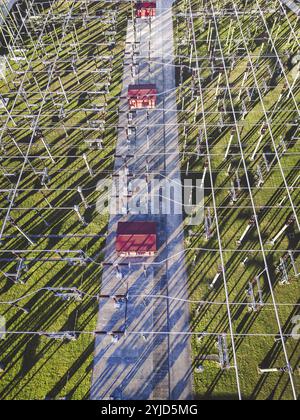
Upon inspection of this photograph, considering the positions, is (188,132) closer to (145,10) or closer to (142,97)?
(142,97)

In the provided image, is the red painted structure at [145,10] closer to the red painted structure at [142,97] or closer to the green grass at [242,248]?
the green grass at [242,248]

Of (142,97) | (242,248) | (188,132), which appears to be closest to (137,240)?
(242,248)

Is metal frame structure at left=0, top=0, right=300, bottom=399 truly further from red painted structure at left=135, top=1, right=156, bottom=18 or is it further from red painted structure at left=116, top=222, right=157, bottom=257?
red painted structure at left=135, top=1, right=156, bottom=18

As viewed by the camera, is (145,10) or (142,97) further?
(145,10)

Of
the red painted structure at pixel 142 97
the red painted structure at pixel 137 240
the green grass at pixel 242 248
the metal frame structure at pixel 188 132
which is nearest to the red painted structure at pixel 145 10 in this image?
the metal frame structure at pixel 188 132

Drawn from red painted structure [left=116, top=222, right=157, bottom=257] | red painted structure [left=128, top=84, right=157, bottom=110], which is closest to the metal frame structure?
red painted structure [left=116, top=222, right=157, bottom=257]

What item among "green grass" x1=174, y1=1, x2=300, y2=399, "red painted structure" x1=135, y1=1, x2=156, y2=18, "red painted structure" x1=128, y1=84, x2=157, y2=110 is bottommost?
"green grass" x1=174, y1=1, x2=300, y2=399
